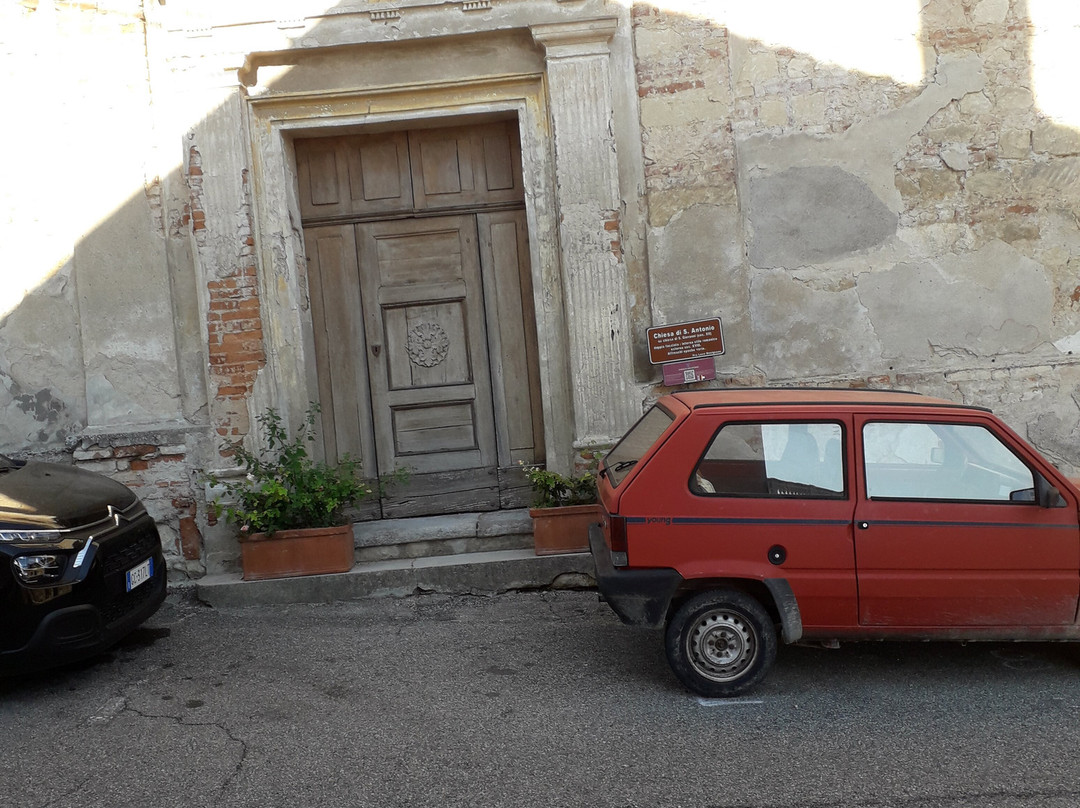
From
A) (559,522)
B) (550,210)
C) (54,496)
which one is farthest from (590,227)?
(54,496)

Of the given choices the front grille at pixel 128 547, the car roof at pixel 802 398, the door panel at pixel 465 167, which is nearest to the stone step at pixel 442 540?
the front grille at pixel 128 547

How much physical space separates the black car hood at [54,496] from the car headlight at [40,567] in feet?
0.57

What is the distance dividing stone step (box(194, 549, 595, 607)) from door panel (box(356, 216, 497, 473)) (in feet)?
4.07

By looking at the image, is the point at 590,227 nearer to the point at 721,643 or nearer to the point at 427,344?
the point at 427,344

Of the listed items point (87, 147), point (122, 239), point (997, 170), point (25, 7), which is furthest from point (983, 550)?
point (25, 7)

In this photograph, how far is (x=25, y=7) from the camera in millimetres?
6801

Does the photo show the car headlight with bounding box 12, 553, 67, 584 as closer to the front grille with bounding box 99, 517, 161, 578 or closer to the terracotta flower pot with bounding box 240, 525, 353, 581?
the front grille with bounding box 99, 517, 161, 578

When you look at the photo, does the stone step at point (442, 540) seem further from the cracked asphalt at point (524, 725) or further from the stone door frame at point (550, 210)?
the cracked asphalt at point (524, 725)

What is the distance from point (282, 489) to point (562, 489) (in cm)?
198

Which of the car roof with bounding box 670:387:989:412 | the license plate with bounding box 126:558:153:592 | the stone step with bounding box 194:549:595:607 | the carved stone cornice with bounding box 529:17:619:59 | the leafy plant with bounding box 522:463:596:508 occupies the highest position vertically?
the carved stone cornice with bounding box 529:17:619:59

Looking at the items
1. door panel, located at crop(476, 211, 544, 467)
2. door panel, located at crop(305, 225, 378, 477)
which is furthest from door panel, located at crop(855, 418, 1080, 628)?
door panel, located at crop(305, 225, 378, 477)

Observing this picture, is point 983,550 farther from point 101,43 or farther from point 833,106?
point 101,43

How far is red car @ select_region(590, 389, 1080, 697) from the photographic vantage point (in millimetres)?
4285

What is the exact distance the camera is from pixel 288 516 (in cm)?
647
